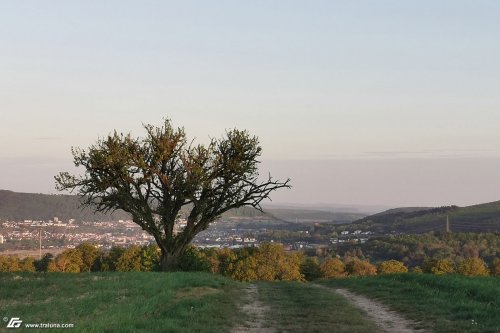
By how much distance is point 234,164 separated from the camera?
53625 millimetres

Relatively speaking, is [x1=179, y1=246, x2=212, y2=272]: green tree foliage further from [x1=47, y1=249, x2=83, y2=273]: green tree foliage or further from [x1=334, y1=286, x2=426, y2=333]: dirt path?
[x1=47, y1=249, x2=83, y2=273]: green tree foliage

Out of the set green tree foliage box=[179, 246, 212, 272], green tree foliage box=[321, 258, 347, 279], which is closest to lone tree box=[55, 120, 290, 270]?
green tree foliage box=[179, 246, 212, 272]

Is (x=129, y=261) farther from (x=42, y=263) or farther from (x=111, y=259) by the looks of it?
(x=42, y=263)

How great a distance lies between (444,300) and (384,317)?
4.03 m

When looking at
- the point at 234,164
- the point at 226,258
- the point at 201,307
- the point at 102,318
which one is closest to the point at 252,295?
the point at 201,307

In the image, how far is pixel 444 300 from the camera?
1065 inches

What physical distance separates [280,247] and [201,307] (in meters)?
124

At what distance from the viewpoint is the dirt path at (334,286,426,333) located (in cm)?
2139

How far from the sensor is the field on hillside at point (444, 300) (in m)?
21.3

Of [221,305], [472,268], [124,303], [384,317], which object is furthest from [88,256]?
[384,317]

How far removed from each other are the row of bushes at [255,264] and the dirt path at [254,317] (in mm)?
93241

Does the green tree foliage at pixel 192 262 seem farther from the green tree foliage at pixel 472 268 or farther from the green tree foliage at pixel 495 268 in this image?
the green tree foliage at pixel 495 268

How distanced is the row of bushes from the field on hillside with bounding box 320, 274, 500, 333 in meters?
90.1

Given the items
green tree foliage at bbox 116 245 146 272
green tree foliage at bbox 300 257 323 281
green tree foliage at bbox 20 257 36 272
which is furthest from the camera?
green tree foliage at bbox 20 257 36 272
